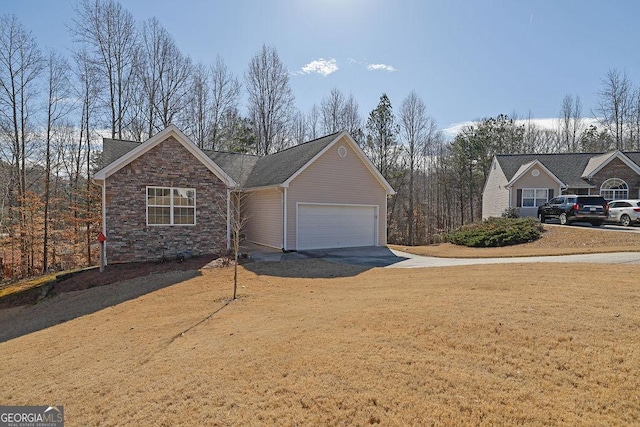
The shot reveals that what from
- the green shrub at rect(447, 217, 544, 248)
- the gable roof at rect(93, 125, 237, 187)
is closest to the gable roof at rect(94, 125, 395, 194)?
the gable roof at rect(93, 125, 237, 187)

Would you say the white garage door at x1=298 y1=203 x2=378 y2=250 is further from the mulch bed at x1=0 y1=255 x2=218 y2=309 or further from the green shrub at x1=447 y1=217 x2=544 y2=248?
the green shrub at x1=447 y1=217 x2=544 y2=248

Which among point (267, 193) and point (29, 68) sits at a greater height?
point (29, 68)

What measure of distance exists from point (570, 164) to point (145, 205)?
1266 inches

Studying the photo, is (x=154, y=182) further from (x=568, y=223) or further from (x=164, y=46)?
(x=568, y=223)

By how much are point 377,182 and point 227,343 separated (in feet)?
47.9

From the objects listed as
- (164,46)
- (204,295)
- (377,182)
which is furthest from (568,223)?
(164,46)

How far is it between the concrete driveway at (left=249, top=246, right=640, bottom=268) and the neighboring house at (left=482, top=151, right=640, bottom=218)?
48.9 feet

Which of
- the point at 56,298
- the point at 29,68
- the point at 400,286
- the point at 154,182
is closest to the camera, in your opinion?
the point at 400,286

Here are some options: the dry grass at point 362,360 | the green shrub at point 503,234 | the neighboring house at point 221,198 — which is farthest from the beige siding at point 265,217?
the green shrub at point 503,234

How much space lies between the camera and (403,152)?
1409 inches

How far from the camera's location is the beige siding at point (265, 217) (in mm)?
16859

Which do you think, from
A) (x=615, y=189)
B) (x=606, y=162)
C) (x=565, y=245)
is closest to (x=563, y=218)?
(x=565, y=245)

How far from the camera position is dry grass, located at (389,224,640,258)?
14755mm

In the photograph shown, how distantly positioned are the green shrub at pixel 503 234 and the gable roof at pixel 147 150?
14.9 meters
